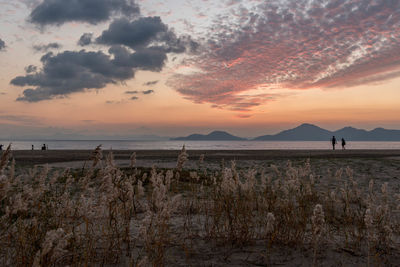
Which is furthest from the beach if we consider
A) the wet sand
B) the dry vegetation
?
the dry vegetation

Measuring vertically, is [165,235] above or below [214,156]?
above

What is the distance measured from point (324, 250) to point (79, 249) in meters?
3.34

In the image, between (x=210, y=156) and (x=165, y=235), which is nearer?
(x=165, y=235)

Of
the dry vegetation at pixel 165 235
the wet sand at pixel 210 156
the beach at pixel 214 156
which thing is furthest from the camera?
the beach at pixel 214 156

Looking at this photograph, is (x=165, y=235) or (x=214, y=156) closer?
(x=165, y=235)

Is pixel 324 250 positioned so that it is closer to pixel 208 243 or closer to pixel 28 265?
pixel 208 243

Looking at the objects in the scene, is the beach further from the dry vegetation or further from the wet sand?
the dry vegetation

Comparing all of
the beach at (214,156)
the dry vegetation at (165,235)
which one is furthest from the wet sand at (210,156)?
the dry vegetation at (165,235)

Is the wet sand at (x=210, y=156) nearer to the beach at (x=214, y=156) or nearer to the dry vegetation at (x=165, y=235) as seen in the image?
the beach at (x=214, y=156)

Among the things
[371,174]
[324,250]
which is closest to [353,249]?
[324,250]

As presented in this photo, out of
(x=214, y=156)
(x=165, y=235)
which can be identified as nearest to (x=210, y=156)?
(x=214, y=156)

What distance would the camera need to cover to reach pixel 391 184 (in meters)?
11.0

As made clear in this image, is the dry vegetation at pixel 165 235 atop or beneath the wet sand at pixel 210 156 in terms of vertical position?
atop

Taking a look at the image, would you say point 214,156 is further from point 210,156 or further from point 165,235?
point 165,235
